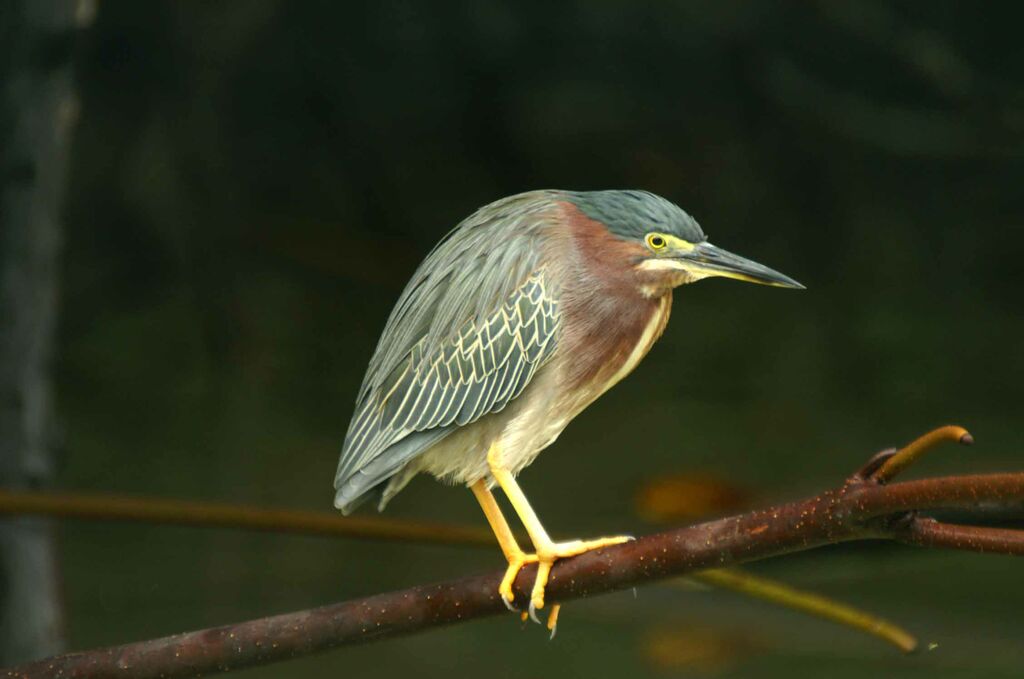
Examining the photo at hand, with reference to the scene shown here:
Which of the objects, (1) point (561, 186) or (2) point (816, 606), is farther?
(1) point (561, 186)

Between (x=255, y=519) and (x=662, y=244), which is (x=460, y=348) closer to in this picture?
(x=662, y=244)

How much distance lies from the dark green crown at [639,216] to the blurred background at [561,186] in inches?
29.3

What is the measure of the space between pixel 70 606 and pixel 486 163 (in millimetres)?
808

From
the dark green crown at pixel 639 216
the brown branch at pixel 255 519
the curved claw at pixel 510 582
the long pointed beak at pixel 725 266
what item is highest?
the dark green crown at pixel 639 216

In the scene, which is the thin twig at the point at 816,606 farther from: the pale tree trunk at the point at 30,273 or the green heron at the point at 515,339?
the pale tree trunk at the point at 30,273

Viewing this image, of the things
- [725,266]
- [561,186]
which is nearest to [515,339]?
[725,266]

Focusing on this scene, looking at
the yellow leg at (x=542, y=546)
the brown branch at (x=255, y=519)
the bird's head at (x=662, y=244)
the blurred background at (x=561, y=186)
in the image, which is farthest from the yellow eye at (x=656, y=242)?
the blurred background at (x=561, y=186)

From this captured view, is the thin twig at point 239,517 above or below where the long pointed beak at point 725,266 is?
below

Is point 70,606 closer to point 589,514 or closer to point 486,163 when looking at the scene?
point 589,514

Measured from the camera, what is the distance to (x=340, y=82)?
153cm

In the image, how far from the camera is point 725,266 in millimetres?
687

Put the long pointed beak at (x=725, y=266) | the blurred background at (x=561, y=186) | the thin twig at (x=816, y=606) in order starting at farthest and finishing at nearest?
the blurred background at (x=561, y=186) < the thin twig at (x=816, y=606) < the long pointed beak at (x=725, y=266)

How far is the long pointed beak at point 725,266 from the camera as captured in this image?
0.67 meters

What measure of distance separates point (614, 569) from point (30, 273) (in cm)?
92
